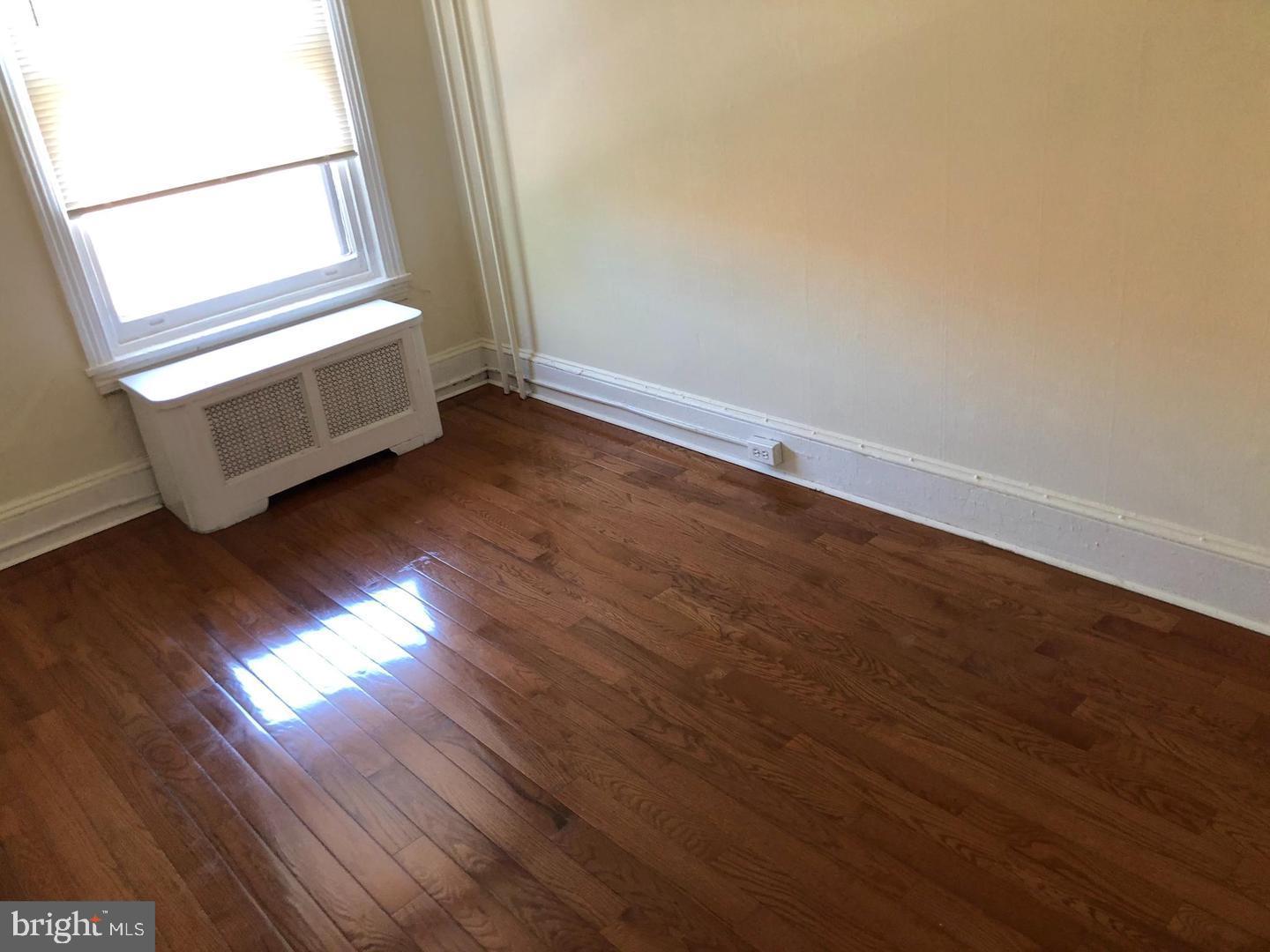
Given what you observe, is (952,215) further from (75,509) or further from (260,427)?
(75,509)

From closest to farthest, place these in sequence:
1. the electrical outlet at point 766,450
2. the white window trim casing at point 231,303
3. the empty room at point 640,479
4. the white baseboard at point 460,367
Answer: the empty room at point 640,479, the white window trim casing at point 231,303, the electrical outlet at point 766,450, the white baseboard at point 460,367

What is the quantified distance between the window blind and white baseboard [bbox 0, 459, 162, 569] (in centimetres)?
95

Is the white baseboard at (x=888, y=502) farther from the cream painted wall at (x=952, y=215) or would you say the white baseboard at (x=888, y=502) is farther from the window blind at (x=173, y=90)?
the window blind at (x=173, y=90)

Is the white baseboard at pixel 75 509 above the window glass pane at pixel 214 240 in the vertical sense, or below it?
below

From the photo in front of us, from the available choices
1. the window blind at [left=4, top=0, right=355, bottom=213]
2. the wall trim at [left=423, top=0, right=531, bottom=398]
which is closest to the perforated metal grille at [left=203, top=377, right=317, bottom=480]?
the window blind at [left=4, top=0, right=355, bottom=213]

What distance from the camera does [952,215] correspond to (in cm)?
272

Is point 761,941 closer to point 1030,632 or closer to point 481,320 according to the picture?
point 1030,632

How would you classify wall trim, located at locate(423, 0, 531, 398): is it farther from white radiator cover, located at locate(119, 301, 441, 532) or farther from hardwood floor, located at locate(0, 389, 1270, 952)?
hardwood floor, located at locate(0, 389, 1270, 952)

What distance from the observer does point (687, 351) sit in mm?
3688

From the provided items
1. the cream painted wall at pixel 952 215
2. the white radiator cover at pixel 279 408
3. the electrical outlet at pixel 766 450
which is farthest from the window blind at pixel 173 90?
the electrical outlet at pixel 766 450

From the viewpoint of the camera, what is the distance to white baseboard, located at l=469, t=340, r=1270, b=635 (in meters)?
2.51

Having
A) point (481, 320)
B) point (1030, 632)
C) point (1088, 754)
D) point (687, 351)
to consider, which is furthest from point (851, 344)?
point (481, 320)

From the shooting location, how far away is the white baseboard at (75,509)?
11.4 ft

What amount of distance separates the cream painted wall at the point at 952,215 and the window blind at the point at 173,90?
78 centimetres
